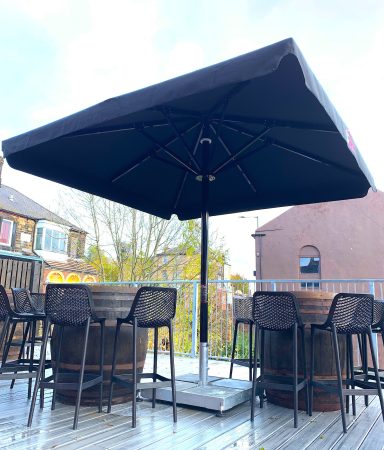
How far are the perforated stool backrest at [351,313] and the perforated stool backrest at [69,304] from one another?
6.13ft

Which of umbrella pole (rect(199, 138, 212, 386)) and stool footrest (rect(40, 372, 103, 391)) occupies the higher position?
umbrella pole (rect(199, 138, 212, 386))

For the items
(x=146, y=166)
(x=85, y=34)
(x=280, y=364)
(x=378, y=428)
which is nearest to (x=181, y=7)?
(x=85, y=34)

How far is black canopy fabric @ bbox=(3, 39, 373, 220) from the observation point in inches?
89.6

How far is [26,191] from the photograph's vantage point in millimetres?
26156

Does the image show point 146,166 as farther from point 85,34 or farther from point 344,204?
point 344,204

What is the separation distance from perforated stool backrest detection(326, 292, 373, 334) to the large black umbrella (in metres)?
1.04

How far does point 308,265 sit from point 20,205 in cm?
1775

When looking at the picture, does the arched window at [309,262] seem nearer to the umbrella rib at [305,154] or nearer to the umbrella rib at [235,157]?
the umbrella rib at [235,157]

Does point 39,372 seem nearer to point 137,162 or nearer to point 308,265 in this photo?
point 137,162

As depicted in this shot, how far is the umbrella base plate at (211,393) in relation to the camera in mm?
2971

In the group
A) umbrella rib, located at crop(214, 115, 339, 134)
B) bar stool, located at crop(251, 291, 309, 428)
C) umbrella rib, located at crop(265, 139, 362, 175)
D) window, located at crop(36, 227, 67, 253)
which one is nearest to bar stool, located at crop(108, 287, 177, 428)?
bar stool, located at crop(251, 291, 309, 428)

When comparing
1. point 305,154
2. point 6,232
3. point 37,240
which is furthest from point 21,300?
point 37,240

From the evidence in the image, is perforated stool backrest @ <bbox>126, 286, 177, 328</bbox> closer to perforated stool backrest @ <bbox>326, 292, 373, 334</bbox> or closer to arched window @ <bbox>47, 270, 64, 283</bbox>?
perforated stool backrest @ <bbox>326, 292, 373, 334</bbox>

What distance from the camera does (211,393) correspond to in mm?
3115
